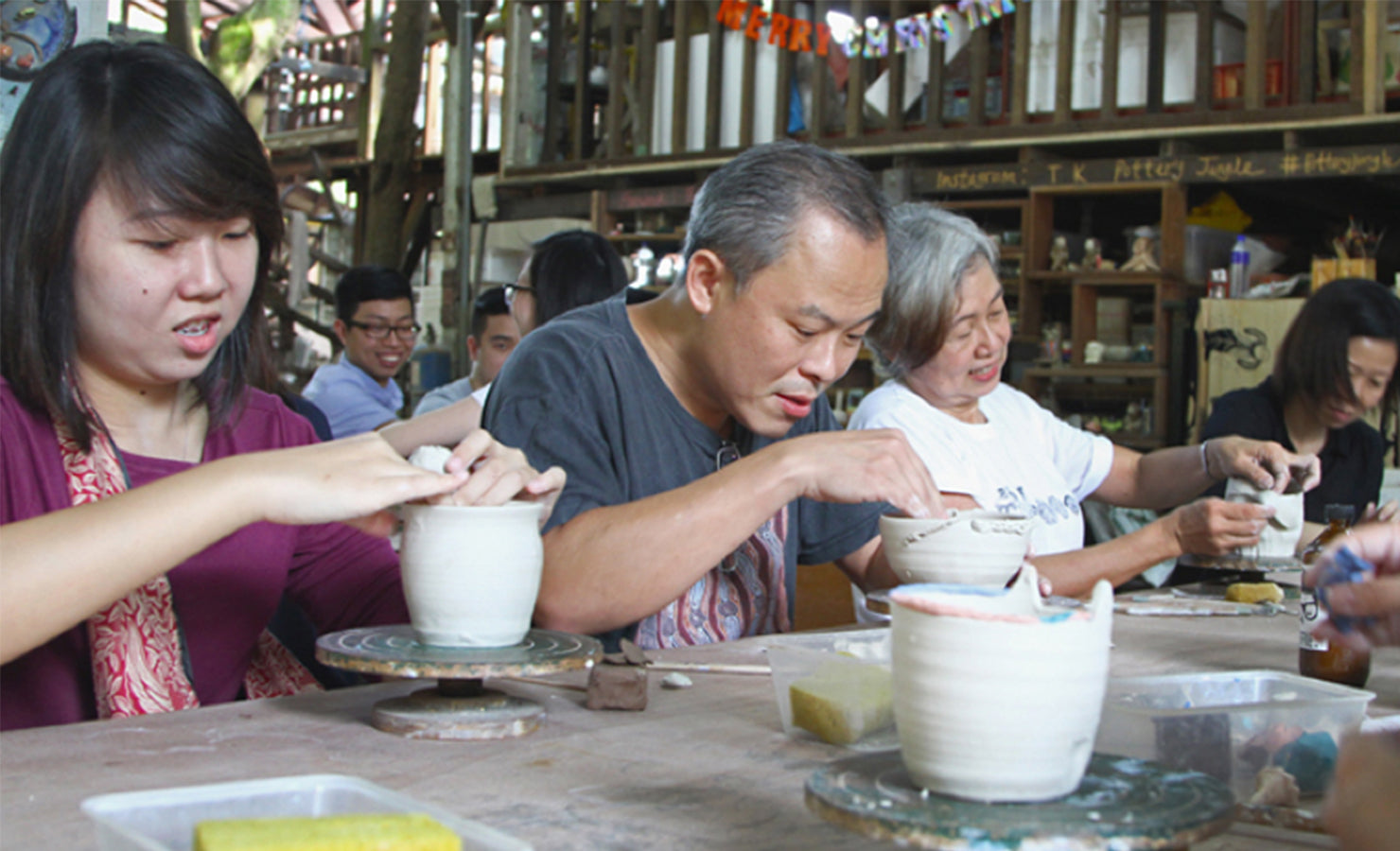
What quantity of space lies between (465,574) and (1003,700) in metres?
0.77

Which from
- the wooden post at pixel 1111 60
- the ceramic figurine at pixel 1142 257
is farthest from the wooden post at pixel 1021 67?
the ceramic figurine at pixel 1142 257

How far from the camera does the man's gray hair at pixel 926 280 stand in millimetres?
3025

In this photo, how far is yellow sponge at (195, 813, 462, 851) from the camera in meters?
0.86

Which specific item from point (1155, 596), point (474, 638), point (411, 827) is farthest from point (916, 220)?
point (411, 827)

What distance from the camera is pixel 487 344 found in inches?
215

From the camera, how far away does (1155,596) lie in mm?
2914

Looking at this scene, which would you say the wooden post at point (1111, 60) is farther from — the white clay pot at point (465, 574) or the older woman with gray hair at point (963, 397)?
the white clay pot at point (465, 574)

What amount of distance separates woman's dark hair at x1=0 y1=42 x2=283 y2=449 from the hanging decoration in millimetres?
5445

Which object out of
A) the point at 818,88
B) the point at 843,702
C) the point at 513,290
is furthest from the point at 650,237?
the point at 843,702

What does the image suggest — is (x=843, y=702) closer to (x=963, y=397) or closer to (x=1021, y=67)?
(x=963, y=397)

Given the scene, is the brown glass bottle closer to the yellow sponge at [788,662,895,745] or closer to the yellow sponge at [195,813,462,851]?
the yellow sponge at [788,662,895,745]

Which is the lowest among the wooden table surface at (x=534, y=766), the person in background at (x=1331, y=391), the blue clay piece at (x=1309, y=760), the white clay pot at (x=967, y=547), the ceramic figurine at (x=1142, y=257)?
the wooden table surface at (x=534, y=766)

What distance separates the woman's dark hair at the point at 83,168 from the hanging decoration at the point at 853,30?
545cm

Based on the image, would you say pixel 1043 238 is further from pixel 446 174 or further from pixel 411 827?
pixel 411 827
